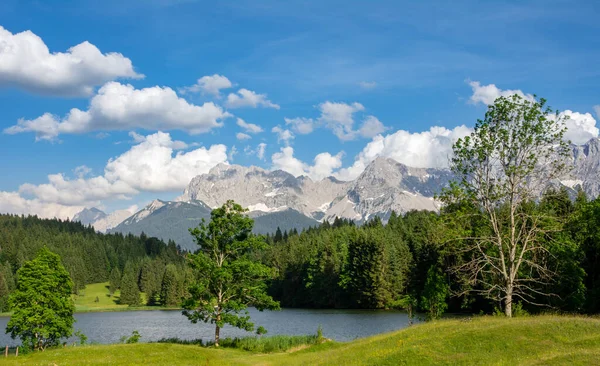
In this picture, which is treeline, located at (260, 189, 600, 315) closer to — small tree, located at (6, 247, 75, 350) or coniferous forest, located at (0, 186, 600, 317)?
coniferous forest, located at (0, 186, 600, 317)

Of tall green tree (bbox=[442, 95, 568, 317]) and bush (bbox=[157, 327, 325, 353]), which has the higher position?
tall green tree (bbox=[442, 95, 568, 317])

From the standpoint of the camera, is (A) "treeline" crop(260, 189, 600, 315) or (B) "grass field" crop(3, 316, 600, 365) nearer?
(B) "grass field" crop(3, 316, 600, 365)

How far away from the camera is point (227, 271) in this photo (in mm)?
58531

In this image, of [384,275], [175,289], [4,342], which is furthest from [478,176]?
[175,289]

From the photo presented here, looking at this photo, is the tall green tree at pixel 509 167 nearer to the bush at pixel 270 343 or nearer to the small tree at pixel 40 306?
the bush at pixel 270 343

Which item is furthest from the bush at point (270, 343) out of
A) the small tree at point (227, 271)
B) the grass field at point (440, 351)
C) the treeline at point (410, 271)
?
the treeline at point (410, 271)

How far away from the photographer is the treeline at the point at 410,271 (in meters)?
75.1

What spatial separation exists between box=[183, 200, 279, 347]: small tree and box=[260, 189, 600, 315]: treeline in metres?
24.3

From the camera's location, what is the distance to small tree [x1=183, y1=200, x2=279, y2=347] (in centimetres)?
5875

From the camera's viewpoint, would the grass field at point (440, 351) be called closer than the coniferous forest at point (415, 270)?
Yes

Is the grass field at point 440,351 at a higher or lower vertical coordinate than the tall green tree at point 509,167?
lower

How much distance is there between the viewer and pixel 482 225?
186 ft

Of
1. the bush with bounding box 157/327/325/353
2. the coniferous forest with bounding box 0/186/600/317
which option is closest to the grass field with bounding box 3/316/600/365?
the bush with bounding box 157/327/325/353

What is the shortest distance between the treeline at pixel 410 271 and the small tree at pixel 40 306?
1859 inches
